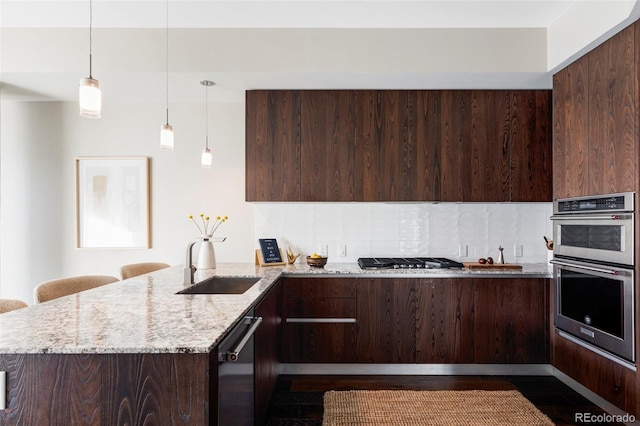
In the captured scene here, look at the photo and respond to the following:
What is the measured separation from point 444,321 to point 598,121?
1.76 metres

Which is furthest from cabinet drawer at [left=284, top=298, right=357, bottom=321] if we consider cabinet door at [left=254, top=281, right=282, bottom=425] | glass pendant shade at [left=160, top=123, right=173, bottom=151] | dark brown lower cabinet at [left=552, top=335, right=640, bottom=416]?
dark brown lower cabinet at [left=552, top=335, right=640, bottom=416]

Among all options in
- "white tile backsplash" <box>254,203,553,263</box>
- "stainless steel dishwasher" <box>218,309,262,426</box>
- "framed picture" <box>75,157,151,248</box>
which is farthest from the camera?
"framed picture" <box>75,157,151,248</box>

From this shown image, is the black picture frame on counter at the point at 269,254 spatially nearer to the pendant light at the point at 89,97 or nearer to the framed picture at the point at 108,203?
the framed picture at the point at 108,203

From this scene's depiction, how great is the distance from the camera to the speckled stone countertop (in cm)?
117

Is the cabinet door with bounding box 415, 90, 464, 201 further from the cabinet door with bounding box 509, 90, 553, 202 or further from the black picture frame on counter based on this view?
the black picture frame on counter

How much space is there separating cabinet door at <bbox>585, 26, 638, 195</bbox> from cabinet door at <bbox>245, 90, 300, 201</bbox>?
213 cm

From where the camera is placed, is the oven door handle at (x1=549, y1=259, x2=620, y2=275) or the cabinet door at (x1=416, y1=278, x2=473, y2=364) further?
the cabinet door at (x1=416, y1=278, x2=473, y2=364)

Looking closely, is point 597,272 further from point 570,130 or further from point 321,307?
point 321,307

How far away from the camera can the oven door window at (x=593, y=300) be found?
231 cm

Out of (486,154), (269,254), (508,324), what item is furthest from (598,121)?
(269,254)

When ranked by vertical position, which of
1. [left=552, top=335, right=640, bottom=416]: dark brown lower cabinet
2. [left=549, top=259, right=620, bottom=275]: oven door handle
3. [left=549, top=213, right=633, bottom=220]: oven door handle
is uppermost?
[left=549, top=213, right=633, bottom=220]: oven door handle

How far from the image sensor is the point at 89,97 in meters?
1.74

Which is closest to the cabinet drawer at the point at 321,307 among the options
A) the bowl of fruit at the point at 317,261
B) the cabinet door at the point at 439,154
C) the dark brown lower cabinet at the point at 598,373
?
the bowl of fruit at the point at 317,261

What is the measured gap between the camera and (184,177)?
12.5 feet
